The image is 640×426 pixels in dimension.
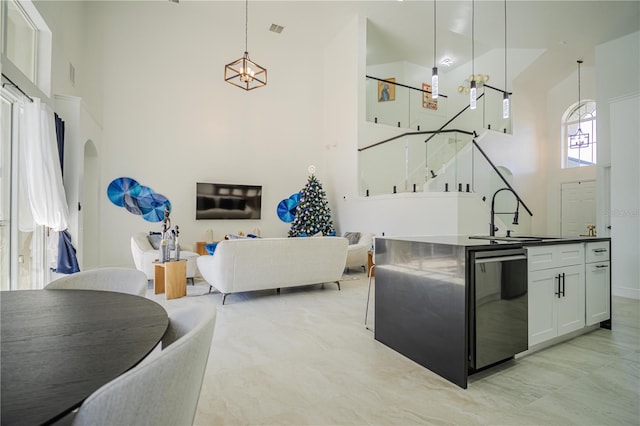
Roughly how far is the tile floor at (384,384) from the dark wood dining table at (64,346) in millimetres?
628

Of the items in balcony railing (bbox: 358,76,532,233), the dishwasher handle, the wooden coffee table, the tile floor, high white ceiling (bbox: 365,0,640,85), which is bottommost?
the tile floor

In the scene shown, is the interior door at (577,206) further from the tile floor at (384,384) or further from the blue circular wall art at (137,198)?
the blue circular wall art at (137,198)

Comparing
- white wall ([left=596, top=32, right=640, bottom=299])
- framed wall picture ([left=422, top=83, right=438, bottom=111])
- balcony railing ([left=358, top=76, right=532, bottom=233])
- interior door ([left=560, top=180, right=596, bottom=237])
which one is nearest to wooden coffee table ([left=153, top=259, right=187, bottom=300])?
balcony railing ([left=358, top=76, right=532, bottom=233])

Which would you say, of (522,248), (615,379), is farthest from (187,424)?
(615,379)

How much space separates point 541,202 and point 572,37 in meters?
4.28

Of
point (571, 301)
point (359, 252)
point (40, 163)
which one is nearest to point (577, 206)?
point (359, 252)

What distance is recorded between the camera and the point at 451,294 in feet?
7.39

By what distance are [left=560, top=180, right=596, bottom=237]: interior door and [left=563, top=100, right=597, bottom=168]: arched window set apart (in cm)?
63

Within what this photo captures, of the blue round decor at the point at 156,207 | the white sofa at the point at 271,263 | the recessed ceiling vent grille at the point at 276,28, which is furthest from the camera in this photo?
the recessed ceiling vent grille at the point at 276,28

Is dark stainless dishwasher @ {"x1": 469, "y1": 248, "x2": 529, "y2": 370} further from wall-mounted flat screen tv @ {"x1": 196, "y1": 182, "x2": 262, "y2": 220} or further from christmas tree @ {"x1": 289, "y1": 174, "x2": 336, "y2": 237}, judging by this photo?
wall-mounted flat screen tv @ {"x1": 196, "y1": 182, "x2": 262, "y2": 220}

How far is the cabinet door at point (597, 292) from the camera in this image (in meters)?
3.10

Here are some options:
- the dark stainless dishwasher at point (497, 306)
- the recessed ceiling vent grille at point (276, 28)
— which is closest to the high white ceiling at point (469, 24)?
the recessed ceiling vent grille at point (276, 28)

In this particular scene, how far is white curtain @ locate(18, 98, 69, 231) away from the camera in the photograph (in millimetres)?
3531

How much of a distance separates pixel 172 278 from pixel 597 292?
500 centimetres
